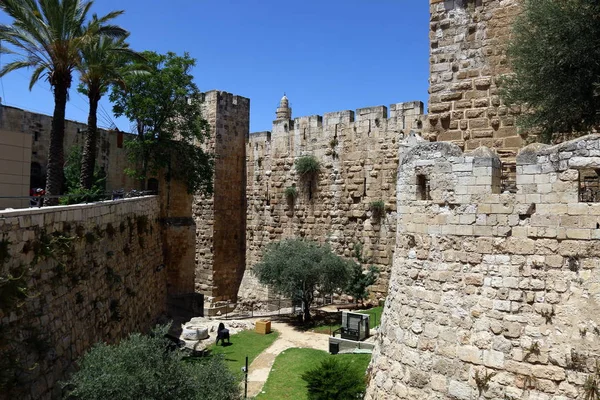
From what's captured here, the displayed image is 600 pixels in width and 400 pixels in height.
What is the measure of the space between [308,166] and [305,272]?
191 inches

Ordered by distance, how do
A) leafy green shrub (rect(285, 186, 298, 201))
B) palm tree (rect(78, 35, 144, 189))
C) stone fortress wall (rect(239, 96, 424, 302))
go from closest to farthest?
palm tree (rect(78, 35, 144, 189))
stone fortress wall (rect(239, 96, 424, 302))
leafy green shrub (rect(285, 186, 298, 201))

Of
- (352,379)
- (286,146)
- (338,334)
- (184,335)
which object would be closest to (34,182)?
(184,335)

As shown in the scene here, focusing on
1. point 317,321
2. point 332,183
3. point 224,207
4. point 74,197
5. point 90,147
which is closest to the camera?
point 74,197

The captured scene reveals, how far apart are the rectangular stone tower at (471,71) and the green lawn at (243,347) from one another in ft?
27.2

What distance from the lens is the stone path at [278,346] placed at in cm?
1217

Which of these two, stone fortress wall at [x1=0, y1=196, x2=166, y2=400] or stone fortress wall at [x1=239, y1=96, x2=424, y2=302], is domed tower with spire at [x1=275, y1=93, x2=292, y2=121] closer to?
stone fortress wall at [x1=239, y1=96, x2=424, y2=302]

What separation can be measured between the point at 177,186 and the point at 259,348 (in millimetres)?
7606

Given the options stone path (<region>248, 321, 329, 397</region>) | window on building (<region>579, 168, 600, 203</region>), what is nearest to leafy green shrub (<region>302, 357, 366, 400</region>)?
stone path (<region>248, 321, 329, 397</region>)

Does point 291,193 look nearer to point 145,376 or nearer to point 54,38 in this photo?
point 54,38

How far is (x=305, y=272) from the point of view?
1702cm

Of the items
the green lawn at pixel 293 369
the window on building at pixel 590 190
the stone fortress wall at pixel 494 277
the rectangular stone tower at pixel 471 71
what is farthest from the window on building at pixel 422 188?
Answer: the green lawn at pixel 293 369

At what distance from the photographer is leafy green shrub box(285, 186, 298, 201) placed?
2088 centimetres

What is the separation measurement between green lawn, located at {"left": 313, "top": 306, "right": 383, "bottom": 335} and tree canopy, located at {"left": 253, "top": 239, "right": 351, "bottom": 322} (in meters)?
0.72

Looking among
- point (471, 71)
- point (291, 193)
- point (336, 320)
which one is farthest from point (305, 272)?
point (471, 71)
